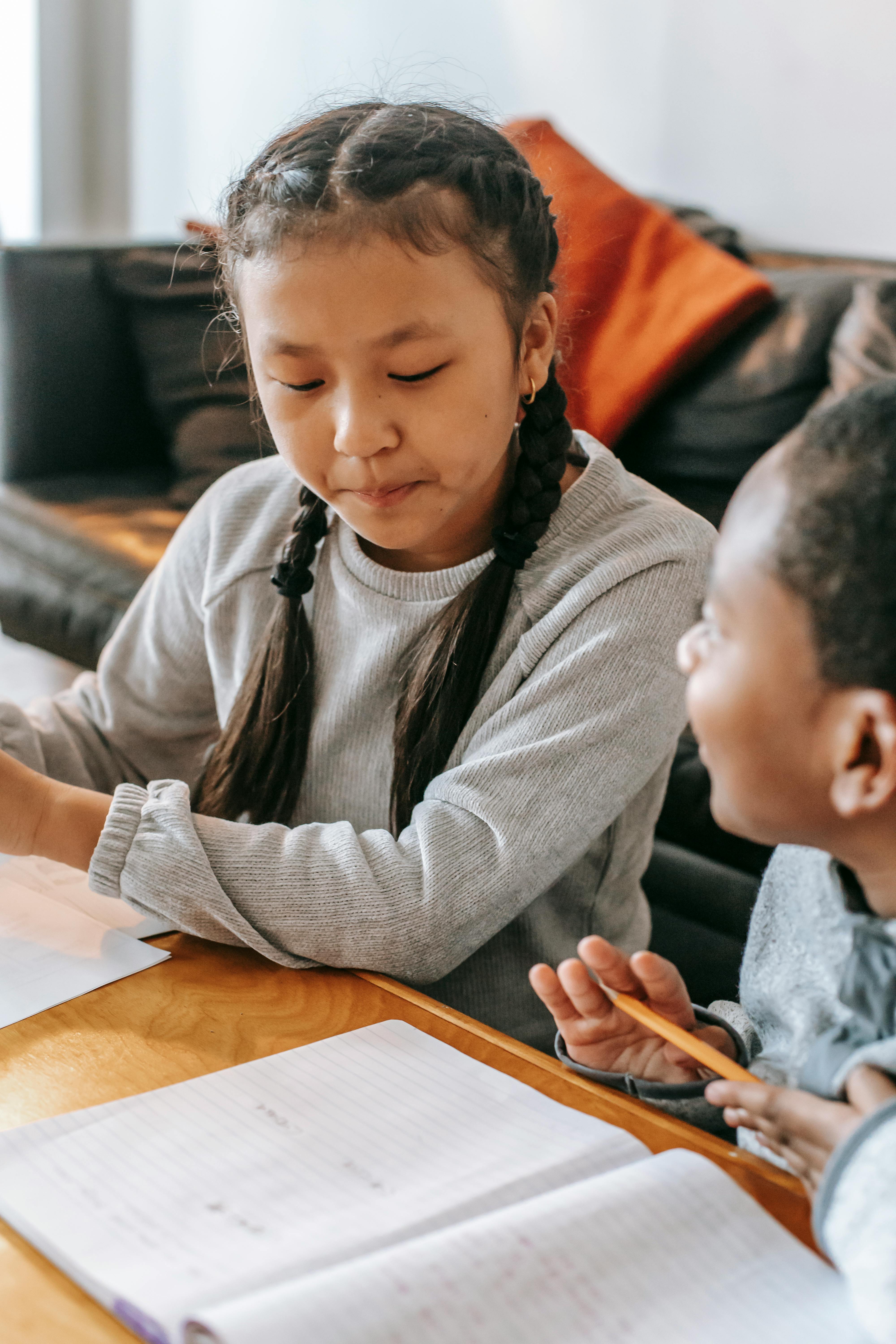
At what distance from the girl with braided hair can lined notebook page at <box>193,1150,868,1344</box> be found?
0.83 ft

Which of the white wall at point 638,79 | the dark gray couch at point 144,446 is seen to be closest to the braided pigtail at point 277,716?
the dark gray couch at point 144,446

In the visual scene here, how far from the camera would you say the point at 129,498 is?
90.0 inches

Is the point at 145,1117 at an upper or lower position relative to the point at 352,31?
lower

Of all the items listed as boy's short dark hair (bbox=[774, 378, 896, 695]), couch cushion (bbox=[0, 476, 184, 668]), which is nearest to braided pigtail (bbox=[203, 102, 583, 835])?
boy's short dark hair (bbox=[774, 378, 896, 695])

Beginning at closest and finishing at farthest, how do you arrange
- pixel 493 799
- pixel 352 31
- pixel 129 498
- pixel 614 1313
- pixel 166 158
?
pixel 614 1313
pixel 493 799
pixel 129 498
pixel 352 31
pixel 166 158

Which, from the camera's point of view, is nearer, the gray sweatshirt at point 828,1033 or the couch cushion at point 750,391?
the gray sweatshirt at point 828,1033

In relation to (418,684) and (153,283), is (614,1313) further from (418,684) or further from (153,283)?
(153,283)

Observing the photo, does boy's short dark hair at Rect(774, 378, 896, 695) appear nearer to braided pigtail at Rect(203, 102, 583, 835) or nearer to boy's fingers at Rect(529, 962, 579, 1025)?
boy's fingers at Rect(529, 962, 579, 1025)

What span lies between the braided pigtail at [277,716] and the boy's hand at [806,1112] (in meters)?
0.47

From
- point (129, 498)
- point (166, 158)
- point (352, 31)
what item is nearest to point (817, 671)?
point (129, 498)

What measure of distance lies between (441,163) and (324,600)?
0.33m

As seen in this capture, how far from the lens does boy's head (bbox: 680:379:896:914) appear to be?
0.45m

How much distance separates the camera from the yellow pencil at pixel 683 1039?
1.81 feet

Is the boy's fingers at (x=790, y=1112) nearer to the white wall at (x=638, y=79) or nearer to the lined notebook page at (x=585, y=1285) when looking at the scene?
the lined notebook page at (x=585, y=1285)
